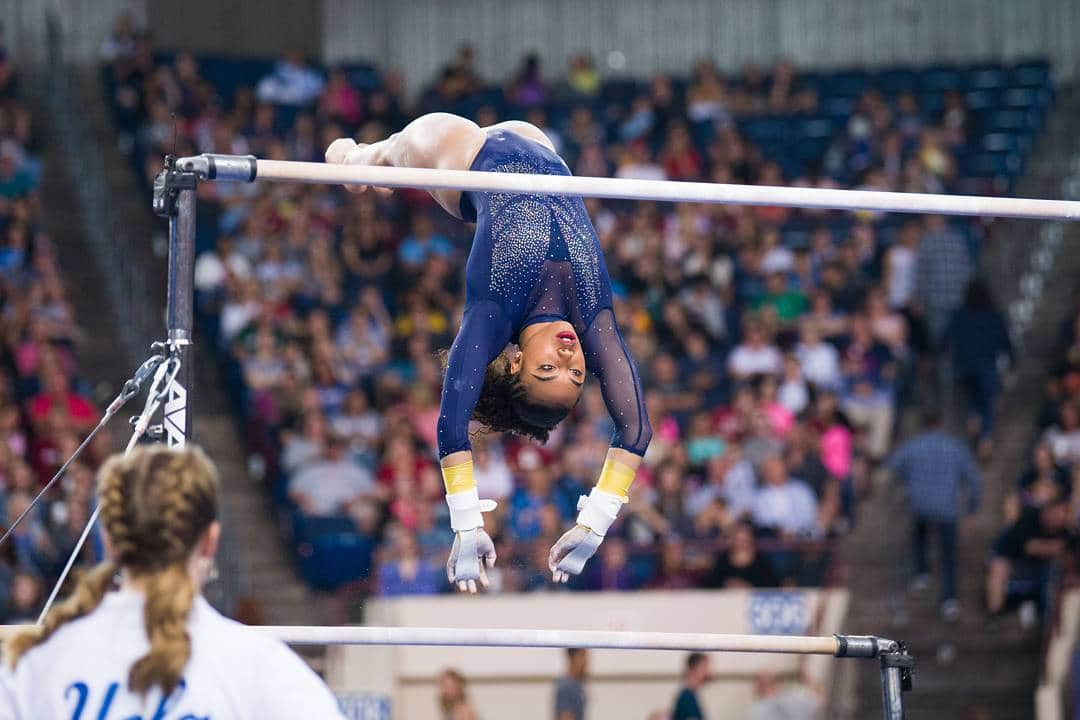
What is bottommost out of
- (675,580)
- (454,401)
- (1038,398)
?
(675,580)

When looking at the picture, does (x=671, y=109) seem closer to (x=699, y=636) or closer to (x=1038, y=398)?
(x=1038, y=398)

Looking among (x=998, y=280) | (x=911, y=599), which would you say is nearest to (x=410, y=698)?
(x=911, y=599)

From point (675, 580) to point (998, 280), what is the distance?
497 cm

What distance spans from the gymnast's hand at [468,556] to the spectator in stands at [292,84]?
9.94 m

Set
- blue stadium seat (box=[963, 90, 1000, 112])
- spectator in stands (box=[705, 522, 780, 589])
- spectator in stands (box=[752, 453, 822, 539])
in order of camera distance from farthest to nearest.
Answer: blue stadium seat (box=[963, 90, 1000, 112])
spectator in stands (box=[752, 453, 822, 539])
spectator in stands (box=[705, 522, 780, 589])

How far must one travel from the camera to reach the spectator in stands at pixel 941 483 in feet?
33.3

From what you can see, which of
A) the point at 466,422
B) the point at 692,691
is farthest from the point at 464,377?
the point at 692,691

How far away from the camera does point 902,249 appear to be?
40.6 ft

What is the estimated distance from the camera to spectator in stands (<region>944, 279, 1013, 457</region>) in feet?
37.6

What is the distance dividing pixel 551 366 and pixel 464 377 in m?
0.29

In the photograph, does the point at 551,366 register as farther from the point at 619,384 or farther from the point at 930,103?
the point at 930,103

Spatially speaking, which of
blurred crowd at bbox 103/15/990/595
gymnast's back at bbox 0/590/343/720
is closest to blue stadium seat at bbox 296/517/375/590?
blurred crowd at bbox 103/15/990/595

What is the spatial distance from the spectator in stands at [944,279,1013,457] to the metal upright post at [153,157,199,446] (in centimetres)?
822

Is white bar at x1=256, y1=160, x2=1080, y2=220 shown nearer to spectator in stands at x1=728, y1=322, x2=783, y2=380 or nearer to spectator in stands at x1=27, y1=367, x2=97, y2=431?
spectator in stands at x1=27, y1=367, x2=97, y2=431
